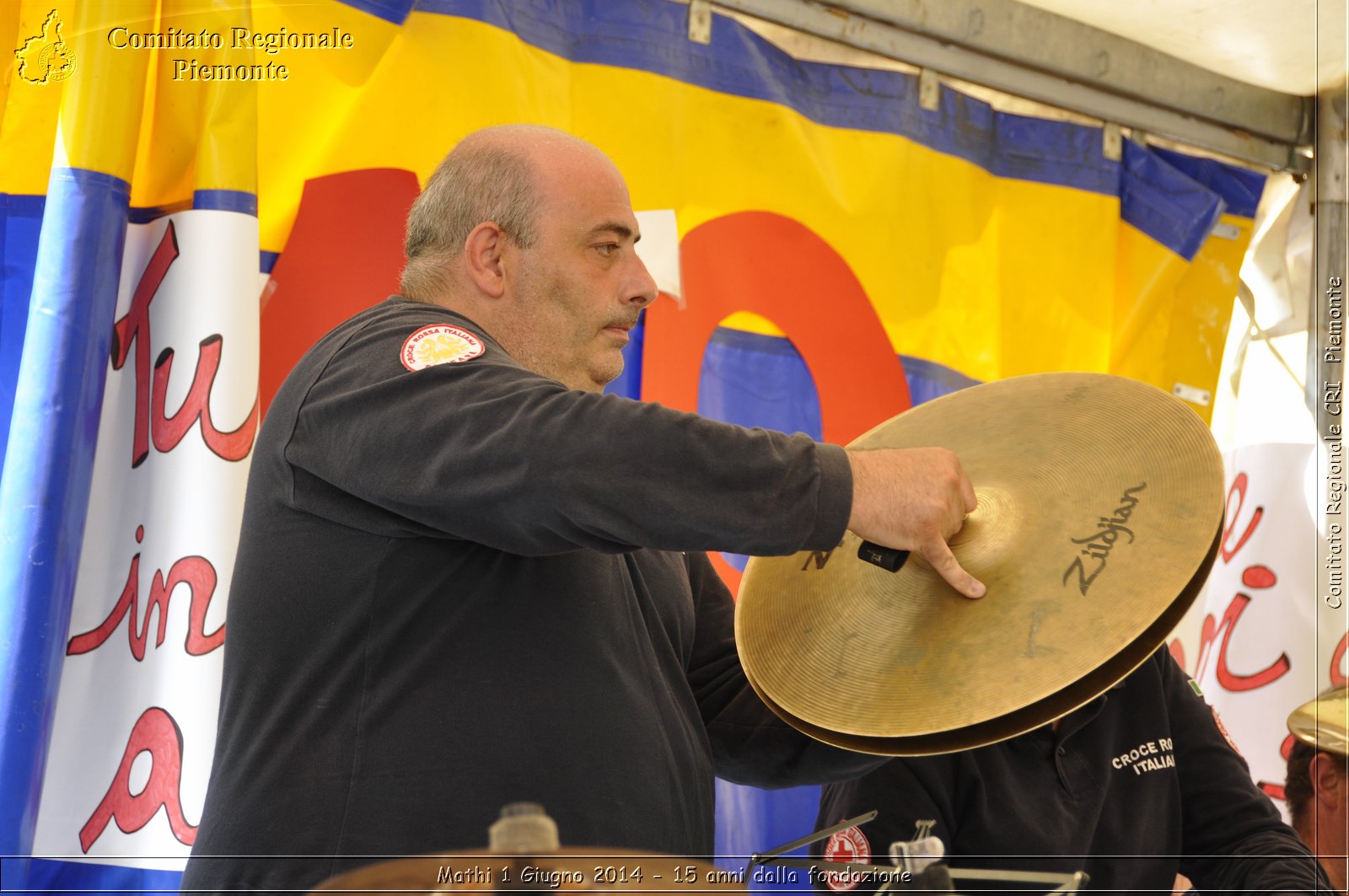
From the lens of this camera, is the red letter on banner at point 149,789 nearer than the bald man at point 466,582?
No

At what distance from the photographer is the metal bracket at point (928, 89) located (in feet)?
9.67

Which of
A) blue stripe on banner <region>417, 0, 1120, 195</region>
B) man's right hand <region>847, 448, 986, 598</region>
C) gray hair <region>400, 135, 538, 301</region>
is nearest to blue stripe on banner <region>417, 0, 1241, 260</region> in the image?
blue stripe on banner <region>417, 0, 1120, 195</region>

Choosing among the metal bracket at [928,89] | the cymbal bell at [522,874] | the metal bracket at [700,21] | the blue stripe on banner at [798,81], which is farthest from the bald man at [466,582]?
the metal bracket at [928,89]

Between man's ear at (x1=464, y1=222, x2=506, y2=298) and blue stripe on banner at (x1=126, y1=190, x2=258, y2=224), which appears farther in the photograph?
blue stripe on banner at (x1=126, y1=190, x2=258, y2=224)

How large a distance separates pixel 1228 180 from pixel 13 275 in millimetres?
3001

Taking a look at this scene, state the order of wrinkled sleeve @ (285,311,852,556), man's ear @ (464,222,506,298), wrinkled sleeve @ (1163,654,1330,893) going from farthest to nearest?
wrinkled sleeve @ (1163,654,1330,893)
man's ear @ (464,222,506,298)
wrinkled sleeve @ (285,311,852,556)

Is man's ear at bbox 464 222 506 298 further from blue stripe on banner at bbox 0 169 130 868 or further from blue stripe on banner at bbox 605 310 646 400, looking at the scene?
blue stripe on banner at bbox 605 310 646 400

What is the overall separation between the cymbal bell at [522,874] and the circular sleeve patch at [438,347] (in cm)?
60

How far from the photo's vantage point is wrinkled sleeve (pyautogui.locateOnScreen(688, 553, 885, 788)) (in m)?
1.65

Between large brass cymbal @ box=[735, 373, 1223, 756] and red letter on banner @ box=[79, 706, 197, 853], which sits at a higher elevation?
large brass cymbal @ box=[735, 373, 1223, 756]

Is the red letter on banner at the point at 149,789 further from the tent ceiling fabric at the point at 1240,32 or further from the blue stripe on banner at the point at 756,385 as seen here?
the tent ceiling fabric at the point at 1240,32

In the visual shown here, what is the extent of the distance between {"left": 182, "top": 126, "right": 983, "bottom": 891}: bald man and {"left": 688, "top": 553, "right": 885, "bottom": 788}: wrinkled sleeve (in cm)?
19

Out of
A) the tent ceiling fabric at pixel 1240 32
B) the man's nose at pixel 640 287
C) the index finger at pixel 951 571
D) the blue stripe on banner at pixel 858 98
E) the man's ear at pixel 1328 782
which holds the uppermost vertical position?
the tent ceiling fabric at pixel 1240 32

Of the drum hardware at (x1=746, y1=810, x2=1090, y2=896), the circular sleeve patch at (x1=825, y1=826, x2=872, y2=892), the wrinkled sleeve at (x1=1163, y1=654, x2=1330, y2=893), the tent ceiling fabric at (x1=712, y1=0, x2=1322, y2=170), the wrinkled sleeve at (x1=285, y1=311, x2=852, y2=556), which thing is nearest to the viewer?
the drum hardware at (x1=746, y1=810, x2=1090, y2=896)
